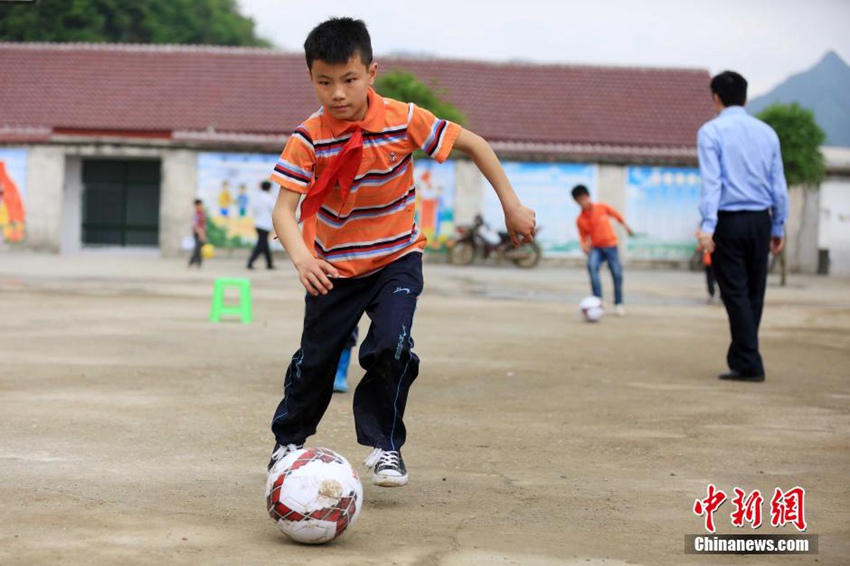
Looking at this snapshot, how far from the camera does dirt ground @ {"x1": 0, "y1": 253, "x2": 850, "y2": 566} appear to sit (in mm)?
4332

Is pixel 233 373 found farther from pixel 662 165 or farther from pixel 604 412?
pixel 662 165

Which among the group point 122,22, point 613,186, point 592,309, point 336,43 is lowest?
point 592,309

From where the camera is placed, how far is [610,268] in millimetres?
16938

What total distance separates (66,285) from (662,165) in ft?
61.6

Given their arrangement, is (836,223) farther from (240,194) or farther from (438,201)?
(240,194)

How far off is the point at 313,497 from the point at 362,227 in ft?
4.29

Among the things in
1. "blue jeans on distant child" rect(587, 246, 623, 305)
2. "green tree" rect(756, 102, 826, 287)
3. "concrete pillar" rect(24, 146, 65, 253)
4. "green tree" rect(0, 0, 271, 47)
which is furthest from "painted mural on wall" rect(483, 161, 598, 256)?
"green tree" rect(0, 0, 271, 47)

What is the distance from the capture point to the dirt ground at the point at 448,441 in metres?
4.33

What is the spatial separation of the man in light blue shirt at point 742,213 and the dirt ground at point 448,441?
442 mm

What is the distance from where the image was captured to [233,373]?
9242mm

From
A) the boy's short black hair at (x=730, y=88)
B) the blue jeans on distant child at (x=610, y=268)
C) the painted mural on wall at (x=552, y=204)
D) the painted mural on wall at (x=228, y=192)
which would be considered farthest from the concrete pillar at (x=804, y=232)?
the boy's short black hair at (x=730, y=88)

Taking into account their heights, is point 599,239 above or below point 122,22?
below

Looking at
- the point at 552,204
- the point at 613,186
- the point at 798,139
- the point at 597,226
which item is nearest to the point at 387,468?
the point at 597,226

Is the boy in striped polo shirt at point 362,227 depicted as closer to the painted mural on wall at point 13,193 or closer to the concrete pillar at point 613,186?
the concrete pillar at point 613,186
